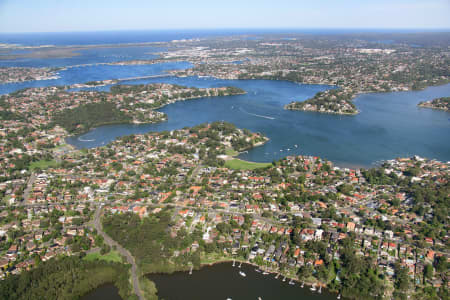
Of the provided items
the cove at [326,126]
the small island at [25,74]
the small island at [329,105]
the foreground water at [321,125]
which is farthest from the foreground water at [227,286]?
the small island at [25,74]

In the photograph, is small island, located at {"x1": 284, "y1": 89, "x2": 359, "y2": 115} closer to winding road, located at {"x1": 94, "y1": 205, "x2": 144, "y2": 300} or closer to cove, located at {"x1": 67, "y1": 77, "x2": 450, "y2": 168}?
cove, located at {"x1": 67, "y1": 77, "x2": 450, "y2": 168}

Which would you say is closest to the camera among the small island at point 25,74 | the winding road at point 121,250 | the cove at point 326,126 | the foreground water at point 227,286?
the foreground water at point 227,286

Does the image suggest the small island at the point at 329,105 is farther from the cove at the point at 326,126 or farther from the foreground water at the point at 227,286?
the foreground water at the point at 227,286

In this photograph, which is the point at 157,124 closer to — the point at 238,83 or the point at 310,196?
the point at 310,196

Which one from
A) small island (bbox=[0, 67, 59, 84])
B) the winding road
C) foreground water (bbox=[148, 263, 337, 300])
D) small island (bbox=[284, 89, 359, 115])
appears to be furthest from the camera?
small island (bbox=[0, 67, 59, 84])

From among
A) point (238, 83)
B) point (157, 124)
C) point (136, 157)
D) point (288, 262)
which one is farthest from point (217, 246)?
point (238, 83)

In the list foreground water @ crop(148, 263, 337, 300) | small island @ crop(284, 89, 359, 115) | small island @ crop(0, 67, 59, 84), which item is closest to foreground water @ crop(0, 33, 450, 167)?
small island @ crop(284, 89, 359, 115)
